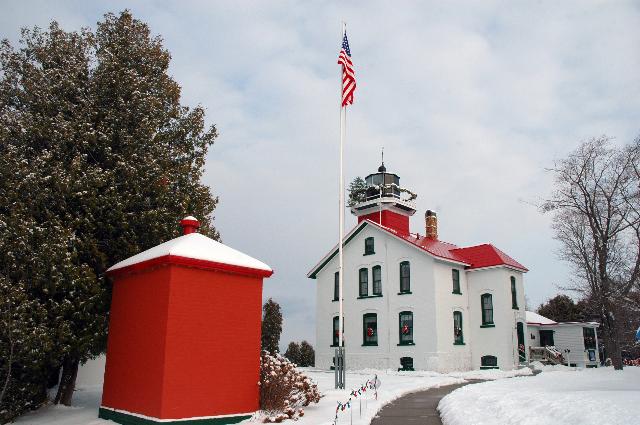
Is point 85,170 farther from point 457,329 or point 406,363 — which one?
point 457,329

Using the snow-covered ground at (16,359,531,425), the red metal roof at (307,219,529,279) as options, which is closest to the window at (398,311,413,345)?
the red metal roof at (307,219,529,279)

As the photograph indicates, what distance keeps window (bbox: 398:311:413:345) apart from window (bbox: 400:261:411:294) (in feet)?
4.32

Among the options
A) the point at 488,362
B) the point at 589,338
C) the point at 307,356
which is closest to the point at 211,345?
the point at 488,362

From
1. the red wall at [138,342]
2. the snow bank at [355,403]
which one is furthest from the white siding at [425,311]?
the red wall at [138,342]

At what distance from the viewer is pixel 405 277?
3027 cm

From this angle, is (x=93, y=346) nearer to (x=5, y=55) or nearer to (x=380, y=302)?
(x=5, y=55)

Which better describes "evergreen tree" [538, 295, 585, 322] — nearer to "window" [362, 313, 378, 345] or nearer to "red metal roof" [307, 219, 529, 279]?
"red metal roof" [307, 219, 529, 279]

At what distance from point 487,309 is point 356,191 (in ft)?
73.4

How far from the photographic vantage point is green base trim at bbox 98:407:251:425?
35.0 ft

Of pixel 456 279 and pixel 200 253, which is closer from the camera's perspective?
pixel 200 253

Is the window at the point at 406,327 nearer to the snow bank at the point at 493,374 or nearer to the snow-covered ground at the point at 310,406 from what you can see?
the snow bank at the point at 493,374

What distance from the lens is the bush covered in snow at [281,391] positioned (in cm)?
1215

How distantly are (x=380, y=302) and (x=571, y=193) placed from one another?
12.1 m

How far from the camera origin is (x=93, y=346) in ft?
44.5
